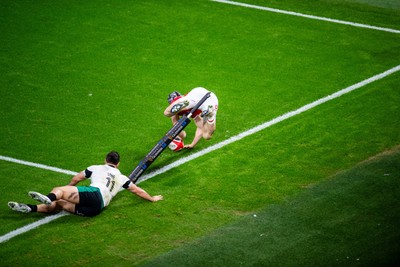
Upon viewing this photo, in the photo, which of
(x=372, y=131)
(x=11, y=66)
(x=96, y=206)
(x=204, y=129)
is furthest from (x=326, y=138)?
(x=11, y=66)

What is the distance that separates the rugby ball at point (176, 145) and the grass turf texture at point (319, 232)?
2.67 meters

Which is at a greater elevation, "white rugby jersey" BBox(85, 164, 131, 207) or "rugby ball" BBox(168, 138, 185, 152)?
"white rugby jersey" BBox(85, 164, 131, 207)

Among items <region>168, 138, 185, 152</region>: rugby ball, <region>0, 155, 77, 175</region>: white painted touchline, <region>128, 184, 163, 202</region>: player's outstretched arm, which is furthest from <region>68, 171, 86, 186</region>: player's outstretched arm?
<region>168, 138, 185, 152</region>: rugby ball

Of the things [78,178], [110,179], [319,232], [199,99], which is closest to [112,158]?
[110,179]

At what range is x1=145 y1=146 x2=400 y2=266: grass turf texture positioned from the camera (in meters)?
11.2

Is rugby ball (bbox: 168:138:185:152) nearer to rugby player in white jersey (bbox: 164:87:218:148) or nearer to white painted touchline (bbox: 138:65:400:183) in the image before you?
rugby player in white jersey (bbox: 164:87:218:148)

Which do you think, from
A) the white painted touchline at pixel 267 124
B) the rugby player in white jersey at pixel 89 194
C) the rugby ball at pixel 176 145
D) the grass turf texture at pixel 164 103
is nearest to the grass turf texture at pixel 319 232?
the grass turf texture at pixel 164 103

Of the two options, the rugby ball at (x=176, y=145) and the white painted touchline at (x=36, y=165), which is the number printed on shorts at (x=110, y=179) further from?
the rugby ball at (x=176, y=145)

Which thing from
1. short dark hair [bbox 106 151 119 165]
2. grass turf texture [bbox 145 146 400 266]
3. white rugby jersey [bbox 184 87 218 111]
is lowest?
grass turf texture [bbox 145 146 400 266]

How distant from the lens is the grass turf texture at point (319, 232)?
11.2 m

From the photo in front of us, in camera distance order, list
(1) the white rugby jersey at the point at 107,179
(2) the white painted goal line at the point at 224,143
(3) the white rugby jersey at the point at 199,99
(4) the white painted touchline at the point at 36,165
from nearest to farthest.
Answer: (2) the white painted goal line at the point at 224,143
(1) the white rugby jersey at the point at 107,179
(4) the white painted touchline at the point at 36,165
(3) the white rugby jersey at the point at 199,99

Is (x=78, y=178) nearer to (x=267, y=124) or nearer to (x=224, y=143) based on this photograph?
(x=224, y=143)

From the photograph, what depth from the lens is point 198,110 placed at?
1449cm

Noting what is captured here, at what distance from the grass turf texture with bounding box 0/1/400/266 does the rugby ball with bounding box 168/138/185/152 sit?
0.14 metres
